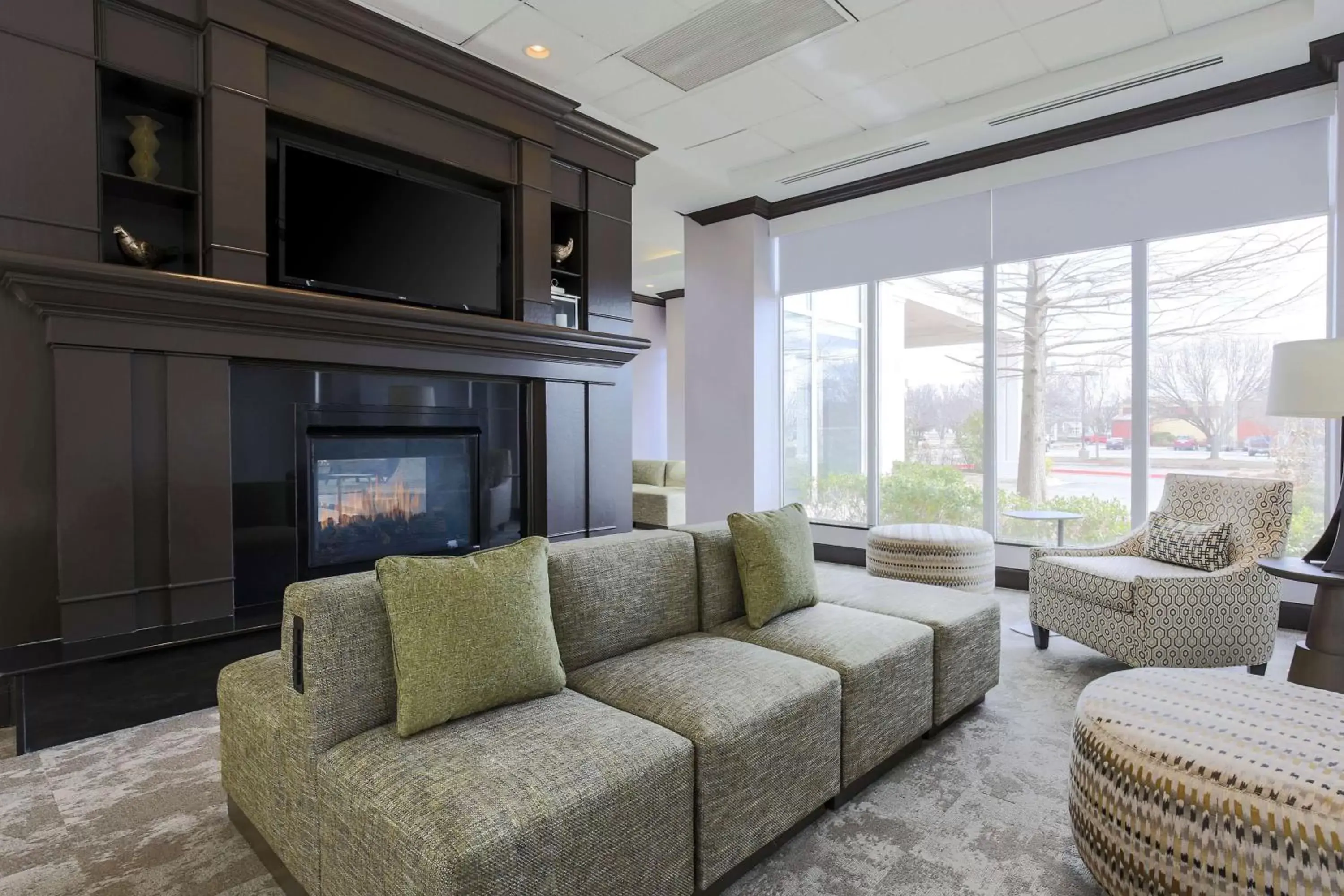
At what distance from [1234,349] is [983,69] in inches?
85.5

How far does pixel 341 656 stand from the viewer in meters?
1.49

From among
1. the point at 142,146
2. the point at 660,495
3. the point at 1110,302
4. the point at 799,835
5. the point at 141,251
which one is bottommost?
the point at 799,835

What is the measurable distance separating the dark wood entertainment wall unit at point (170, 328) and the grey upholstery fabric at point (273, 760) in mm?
1116

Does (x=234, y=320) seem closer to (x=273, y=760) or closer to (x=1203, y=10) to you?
(x=273, y=760)

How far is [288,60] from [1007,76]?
12.2 feet

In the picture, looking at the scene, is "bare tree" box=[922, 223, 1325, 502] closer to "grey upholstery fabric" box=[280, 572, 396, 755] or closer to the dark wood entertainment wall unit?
Result: the dark wood entertainment wall unit

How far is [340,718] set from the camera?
1.49 m

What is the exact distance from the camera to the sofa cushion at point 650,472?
8.23 m

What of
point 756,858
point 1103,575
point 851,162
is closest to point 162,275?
point 756,858

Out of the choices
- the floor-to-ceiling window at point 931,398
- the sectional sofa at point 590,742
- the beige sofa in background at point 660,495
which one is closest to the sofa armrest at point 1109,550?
the sectional sofa at point 590,742

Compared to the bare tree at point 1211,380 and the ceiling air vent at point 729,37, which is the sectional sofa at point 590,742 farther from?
the bare tree at point 1211,380

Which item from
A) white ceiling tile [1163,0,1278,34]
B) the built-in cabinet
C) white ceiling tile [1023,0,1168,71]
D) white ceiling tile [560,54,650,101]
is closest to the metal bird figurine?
the built-in cabinet

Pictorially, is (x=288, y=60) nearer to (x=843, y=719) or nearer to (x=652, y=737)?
(x=652, y=737)

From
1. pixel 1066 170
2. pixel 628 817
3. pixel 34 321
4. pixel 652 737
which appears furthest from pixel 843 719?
pixel 1066 170
